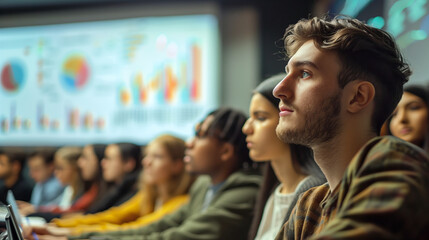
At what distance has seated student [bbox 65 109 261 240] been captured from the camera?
6.28 feet

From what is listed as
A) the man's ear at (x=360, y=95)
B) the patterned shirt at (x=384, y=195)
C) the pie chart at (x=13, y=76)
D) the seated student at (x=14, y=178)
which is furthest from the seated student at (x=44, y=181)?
the patterned shirt at (x=384, y=195)

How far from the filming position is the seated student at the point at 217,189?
1.92 meters

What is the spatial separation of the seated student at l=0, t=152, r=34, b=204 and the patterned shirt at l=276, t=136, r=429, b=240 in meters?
4.42

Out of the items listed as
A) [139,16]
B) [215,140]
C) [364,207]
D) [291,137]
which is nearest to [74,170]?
[139,16]

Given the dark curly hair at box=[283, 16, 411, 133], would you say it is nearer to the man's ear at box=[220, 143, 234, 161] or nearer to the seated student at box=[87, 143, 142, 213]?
the man's ear at box=[220, 143, 234, 161]

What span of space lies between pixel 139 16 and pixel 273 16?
150 centimetres

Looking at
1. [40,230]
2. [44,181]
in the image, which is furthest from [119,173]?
[44,181]

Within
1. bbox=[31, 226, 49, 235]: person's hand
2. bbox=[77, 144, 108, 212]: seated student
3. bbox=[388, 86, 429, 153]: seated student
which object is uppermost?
bbox=[388, 86, 429, 153]: seated student

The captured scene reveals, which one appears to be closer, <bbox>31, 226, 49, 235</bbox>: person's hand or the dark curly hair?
the dark curly hair

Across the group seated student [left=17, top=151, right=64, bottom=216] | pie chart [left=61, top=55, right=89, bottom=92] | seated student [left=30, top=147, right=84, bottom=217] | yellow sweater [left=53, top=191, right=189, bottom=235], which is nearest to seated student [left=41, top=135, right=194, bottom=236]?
yellow sweater [left=53, top=191, right=189, bottom=235]

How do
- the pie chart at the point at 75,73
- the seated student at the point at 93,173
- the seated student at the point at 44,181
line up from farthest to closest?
the pie chart at the point at 75,73 < the seated student at the point at 44,181 < the seated student at the point at 93,173

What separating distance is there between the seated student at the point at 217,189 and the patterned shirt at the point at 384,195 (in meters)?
1.12

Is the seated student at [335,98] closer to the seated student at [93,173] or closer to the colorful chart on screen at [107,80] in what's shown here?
the seated student at [93,173]

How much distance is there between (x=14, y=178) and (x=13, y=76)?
1432 millimetres
